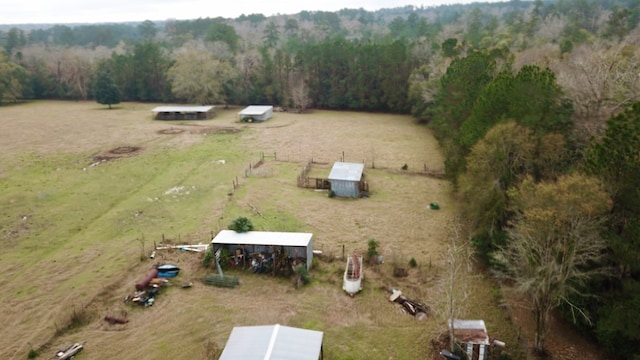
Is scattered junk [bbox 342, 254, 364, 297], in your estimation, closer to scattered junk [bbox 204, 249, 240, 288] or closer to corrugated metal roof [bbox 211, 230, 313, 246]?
corrugated metal roof [bbox 211, 230, 313, 246]

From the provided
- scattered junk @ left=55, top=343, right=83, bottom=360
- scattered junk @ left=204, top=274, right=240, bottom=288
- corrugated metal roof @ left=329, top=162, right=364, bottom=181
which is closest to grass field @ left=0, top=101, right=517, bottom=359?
scattered junk @ left=55, top=343, right=83, bottom=360

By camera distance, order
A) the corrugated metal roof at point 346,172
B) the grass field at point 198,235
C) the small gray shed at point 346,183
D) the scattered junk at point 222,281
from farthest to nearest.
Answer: the corrugated metal roof at point 346,172
the small gray shed at point 346,183
the scattered junk at point 222,281
the grass field at point 198,235

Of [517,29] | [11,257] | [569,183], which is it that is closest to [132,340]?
[11,257]

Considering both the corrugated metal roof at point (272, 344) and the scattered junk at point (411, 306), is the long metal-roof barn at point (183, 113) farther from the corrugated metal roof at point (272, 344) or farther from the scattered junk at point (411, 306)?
the corrugated metal roof at point (272, 344)

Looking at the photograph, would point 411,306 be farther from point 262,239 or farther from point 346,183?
point 346,183

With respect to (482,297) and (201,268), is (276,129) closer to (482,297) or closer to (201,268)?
(201,268)

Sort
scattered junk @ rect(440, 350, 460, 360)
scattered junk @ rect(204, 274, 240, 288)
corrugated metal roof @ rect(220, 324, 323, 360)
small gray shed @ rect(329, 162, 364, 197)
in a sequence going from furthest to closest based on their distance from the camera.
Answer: small gray shed @ rect(329, 162, 364, 197), scattered junk @ rect(204, 274, 240, 288), scattered junk @ rect(440, 350, 460, 360), corrugated metal roof @ rect(220, 324, 323, 360)

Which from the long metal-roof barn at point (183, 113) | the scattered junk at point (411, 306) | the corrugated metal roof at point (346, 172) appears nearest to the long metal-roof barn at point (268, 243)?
the scattered junk at point (411, 306)
